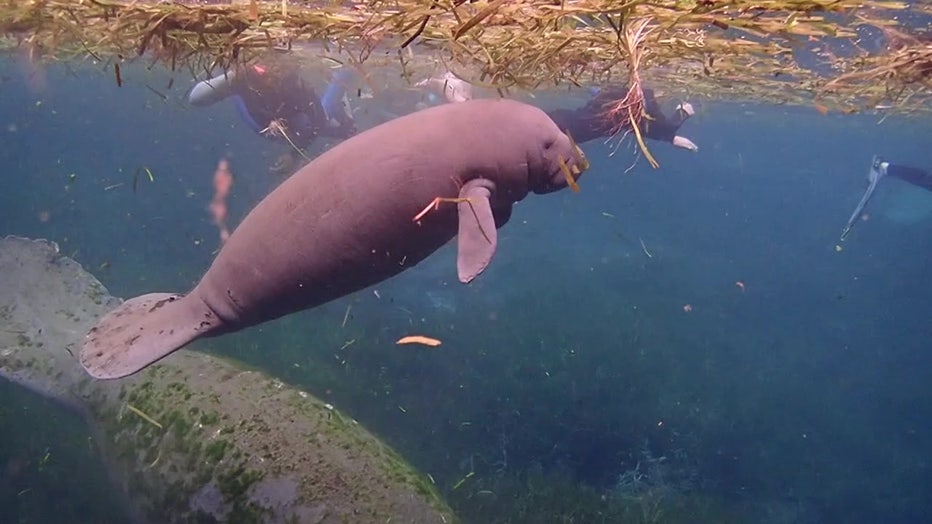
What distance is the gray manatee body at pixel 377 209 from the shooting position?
454cm

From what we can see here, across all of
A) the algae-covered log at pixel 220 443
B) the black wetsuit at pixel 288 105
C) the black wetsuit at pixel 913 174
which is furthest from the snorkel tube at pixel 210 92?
the black wetsuit at pixel 913 174

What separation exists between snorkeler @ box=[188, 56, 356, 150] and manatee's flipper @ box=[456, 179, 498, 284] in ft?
24.2

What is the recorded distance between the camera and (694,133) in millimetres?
60125

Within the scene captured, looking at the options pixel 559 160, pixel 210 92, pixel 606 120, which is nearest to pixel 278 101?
pixel 210 92

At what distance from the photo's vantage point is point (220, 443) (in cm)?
563

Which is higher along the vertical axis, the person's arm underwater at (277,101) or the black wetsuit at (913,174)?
the person's arm underwater at (277,101)

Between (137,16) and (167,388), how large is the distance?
4027 millimetres

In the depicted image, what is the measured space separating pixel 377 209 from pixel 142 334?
2497 millimetres

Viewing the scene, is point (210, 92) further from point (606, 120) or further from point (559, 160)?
point (559, 160)

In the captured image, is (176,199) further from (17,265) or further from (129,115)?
(129,115)

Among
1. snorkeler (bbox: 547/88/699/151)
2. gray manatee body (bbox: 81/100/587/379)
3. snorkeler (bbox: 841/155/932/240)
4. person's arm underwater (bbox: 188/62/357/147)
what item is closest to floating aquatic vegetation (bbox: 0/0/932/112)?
snorkeler (bbox: 547/88/699/151)

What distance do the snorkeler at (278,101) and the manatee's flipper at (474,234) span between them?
7.38 meters

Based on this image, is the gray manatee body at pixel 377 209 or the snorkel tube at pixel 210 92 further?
the snorkel tube at pixel 210 92

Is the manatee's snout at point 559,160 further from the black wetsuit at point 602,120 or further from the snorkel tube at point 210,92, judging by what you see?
the snorkel tube at point 210,92
